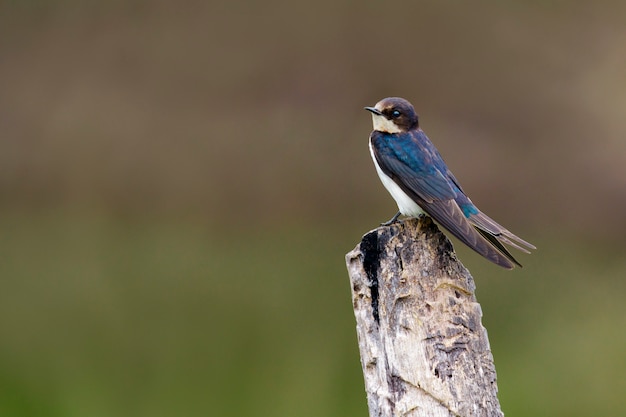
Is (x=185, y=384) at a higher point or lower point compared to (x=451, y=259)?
lower

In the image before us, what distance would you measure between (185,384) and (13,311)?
1.68 meters

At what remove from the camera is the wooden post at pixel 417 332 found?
6.96 feet

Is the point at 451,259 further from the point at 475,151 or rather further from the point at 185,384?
the point at 475,151

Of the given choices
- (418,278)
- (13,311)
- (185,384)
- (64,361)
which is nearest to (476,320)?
(418,278)

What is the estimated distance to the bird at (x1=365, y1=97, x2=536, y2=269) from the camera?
268 cm

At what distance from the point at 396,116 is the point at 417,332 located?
111 centimetres

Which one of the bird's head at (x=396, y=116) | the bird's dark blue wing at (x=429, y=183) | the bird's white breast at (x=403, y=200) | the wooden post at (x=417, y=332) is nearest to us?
the wooden post at (x=417, y=332)

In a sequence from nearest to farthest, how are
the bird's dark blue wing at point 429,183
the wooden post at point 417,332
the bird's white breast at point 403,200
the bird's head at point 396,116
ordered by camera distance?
the wooden post at point 417,332 < the bird's dark blue wing at point 429,183 < the bird's white breast at point 403,200 < the bird's head at point 396,116

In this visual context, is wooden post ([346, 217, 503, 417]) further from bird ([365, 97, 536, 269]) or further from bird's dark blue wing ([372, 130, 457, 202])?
bird's dark blue wing ([372, 130, 457, 202])

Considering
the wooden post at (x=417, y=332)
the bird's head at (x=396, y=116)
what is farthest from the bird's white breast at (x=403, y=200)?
the wooden post at (x=417, y=332)

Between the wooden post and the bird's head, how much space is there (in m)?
0.90

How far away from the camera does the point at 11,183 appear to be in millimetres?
8031

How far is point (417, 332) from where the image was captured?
84.6 inches

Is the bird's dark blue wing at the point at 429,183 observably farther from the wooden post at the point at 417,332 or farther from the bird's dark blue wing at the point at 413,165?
the wooden post at the point at 417,332
